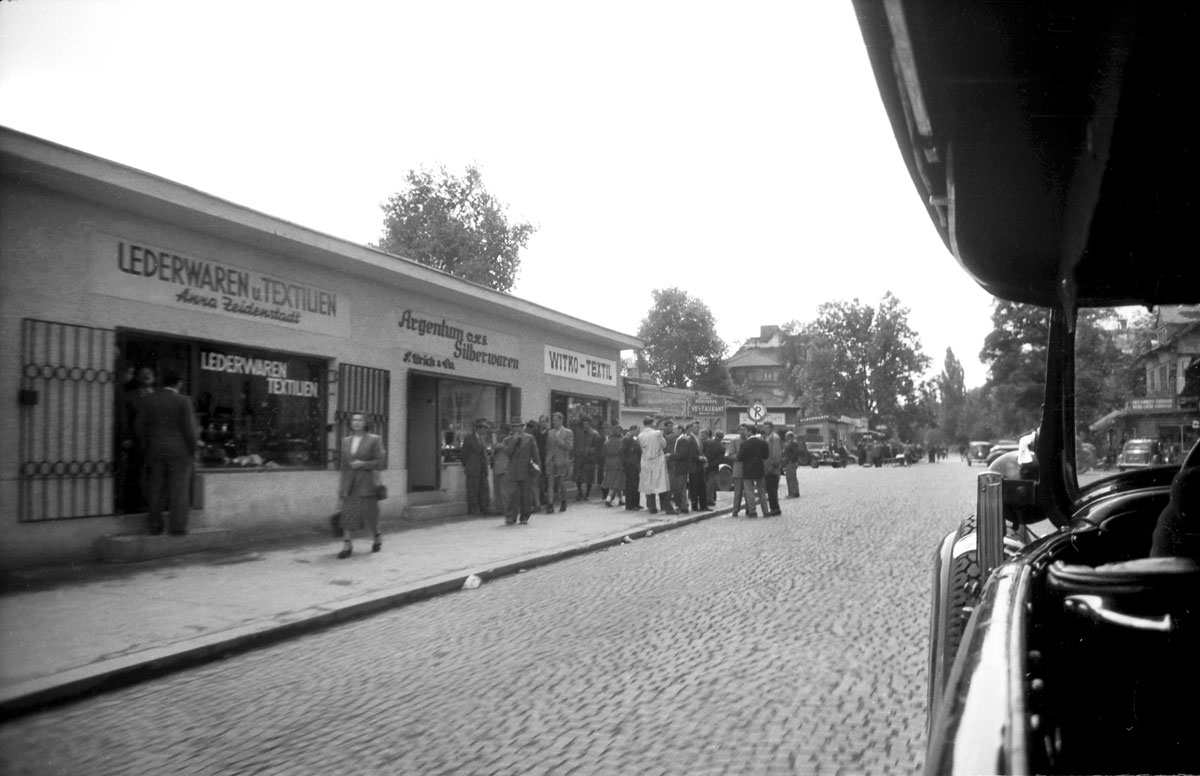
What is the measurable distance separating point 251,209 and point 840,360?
2861 inches

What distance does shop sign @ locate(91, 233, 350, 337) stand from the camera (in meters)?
10.2

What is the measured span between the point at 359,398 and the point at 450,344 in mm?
3077

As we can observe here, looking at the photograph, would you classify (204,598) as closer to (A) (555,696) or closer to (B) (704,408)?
(A) (555,696)

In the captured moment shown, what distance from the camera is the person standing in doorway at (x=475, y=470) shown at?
54.1ft

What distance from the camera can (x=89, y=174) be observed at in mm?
9328

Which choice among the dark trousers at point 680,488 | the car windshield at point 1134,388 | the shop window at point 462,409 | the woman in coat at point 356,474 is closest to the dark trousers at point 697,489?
the dark trousers at point 680,488

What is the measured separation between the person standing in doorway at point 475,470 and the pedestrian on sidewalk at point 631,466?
9.18 feet

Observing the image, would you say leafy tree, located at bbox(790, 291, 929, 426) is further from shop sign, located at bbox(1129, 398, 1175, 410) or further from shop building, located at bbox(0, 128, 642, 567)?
shop sign, located at bbox(1129, 398, 1175, 410)

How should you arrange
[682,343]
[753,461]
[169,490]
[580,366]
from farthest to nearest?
[682,343], [580,366], [753,461], [169,490]

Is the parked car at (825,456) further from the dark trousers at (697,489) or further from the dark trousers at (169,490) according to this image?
the dark trousers at (169,490)

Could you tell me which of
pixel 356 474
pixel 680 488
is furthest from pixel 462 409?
pixel 356 474

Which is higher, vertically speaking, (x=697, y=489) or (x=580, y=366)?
(x=580, y=366)

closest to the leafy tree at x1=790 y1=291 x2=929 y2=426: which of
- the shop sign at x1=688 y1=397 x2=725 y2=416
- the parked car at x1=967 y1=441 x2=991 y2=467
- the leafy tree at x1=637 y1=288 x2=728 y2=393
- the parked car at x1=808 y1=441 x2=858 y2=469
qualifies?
the leafy tree at x1=637 y1=288 x2=728 y2=393

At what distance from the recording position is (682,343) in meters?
72.4
